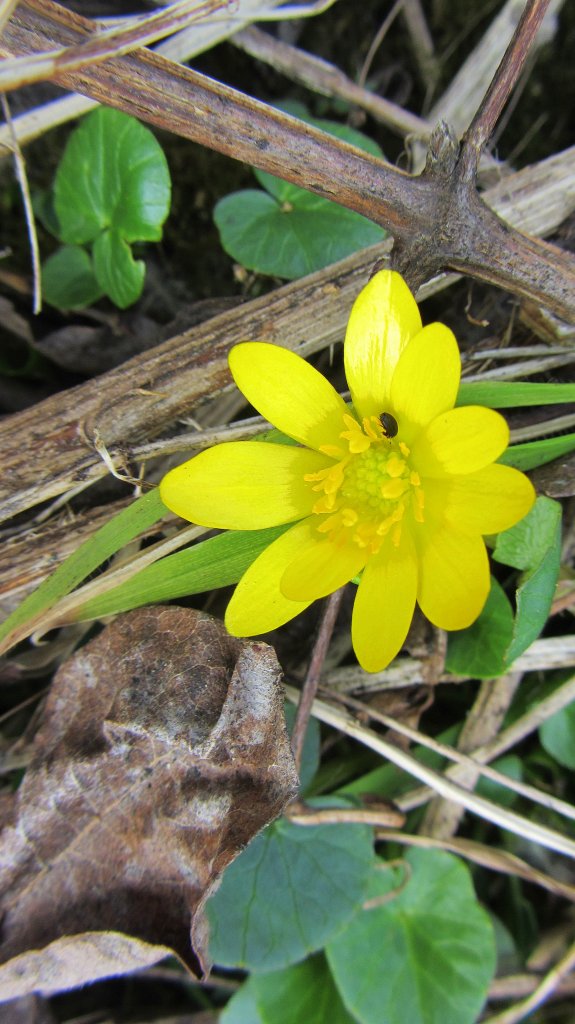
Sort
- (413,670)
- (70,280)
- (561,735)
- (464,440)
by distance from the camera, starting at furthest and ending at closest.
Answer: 1. (70,280)
2. (561,735)
3. (413,670)
4. (464,440)

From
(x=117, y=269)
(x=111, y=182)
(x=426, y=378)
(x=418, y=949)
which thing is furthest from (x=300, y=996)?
(x=111, y=182)

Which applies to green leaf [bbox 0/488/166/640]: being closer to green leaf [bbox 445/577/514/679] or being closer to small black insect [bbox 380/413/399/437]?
small black insect [bbox 380/413/399/437]

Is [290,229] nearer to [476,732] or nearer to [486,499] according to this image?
[486,499]

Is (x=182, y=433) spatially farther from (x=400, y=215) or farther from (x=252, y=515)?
(x=400, y=215)

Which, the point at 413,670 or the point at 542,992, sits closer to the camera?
the point at 413,670

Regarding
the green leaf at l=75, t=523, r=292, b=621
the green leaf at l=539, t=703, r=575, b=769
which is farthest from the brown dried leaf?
the green leaf at l=539, t=703, r=575, b=769

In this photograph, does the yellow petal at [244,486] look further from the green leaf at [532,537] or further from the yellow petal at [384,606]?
the green leaf at [532,537]
